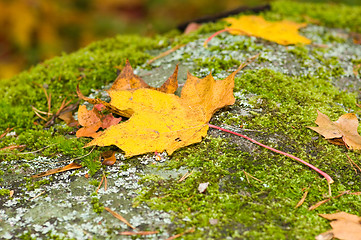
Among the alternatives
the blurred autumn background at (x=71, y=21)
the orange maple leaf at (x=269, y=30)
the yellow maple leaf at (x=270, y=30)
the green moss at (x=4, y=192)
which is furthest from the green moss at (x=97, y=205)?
the blurred autumn background at (x=71, y=21)

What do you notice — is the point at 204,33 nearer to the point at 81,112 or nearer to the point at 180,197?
the point at 81,112

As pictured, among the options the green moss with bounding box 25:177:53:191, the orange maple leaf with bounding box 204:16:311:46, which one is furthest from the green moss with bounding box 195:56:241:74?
the green moss with bounding box 25:177:53:191

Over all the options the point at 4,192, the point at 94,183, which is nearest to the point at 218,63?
the point at 94,183

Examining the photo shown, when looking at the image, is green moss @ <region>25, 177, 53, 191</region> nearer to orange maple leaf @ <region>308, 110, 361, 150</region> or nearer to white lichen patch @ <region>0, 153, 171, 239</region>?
white lichen patch @ <region>0, 153, 171, 239</region>

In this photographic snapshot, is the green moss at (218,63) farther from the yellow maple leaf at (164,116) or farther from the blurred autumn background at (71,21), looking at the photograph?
the blurred autumn background at (71,21)

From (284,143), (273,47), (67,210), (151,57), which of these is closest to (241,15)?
(273,47)
